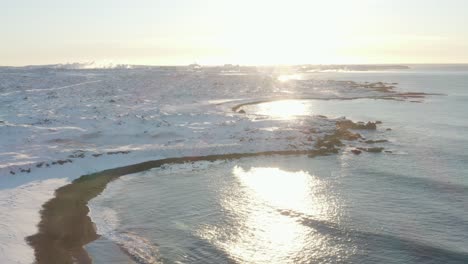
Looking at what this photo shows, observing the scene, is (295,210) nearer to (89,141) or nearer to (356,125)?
(89,141)

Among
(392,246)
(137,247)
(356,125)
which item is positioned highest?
(356,125)

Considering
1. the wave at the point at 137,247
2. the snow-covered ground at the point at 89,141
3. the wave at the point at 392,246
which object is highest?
the snow-covered ground at the point at 89,141

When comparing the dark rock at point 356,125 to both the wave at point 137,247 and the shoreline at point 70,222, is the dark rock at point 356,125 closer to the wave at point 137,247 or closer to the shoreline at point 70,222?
the shoreline at point 70,222

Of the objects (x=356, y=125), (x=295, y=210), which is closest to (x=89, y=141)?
(x=295, y=210)

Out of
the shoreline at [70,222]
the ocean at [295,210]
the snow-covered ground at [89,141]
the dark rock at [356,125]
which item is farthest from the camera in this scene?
the dark rock at [356,125]

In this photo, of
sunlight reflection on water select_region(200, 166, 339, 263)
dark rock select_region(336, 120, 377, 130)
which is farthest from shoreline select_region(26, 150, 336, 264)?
dark rock select_region(336, 120, 377, 130)

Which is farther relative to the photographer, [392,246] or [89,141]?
[89,141]

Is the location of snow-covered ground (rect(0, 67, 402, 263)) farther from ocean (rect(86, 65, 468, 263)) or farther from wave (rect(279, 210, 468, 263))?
wave (rect(279, 210, 468, 263))

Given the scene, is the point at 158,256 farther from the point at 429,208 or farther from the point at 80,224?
the point at 429,208

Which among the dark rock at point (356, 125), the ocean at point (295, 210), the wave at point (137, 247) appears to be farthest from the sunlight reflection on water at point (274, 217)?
the dark rock at point (356, 125)
